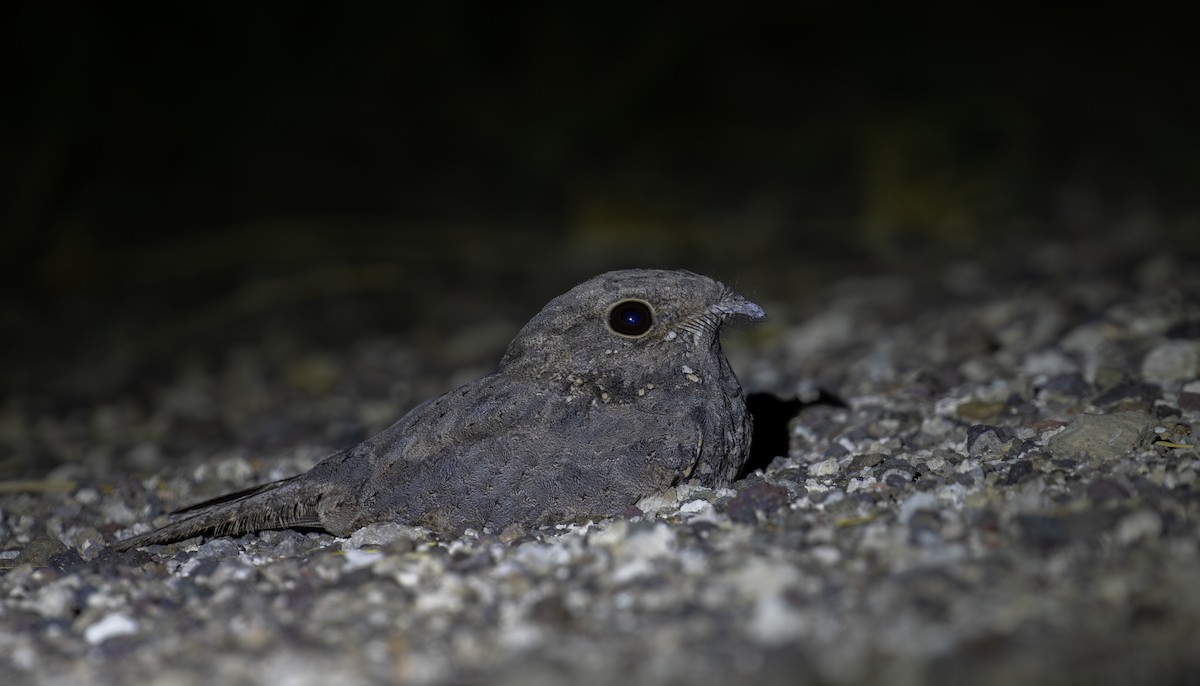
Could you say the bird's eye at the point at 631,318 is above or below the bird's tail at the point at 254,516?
above

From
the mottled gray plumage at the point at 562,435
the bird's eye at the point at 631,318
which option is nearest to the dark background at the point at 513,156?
the mottled gray plumage at the point at 562,435

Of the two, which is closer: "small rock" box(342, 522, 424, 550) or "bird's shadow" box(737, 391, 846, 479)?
"small rock" box(342, 522, 424, 550)

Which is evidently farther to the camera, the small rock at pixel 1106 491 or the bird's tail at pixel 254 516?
the bird's tail at pixel 254 516

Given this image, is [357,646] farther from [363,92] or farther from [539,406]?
[363,92]

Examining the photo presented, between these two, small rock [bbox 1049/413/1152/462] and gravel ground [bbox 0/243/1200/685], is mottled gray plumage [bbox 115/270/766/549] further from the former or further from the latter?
small rock [bbox 1049/413/1152/462]

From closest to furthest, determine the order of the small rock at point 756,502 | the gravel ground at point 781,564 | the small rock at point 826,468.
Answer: the gravel ground at point 781,564
the small rock at point 756,502
the small rock at point 826,468

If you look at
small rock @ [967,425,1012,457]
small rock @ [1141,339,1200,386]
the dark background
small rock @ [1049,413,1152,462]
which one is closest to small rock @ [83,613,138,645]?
small rock @ [967,425,1012,457]

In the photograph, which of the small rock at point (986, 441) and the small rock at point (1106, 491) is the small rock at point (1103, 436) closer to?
the small rock at point (986, 441)
